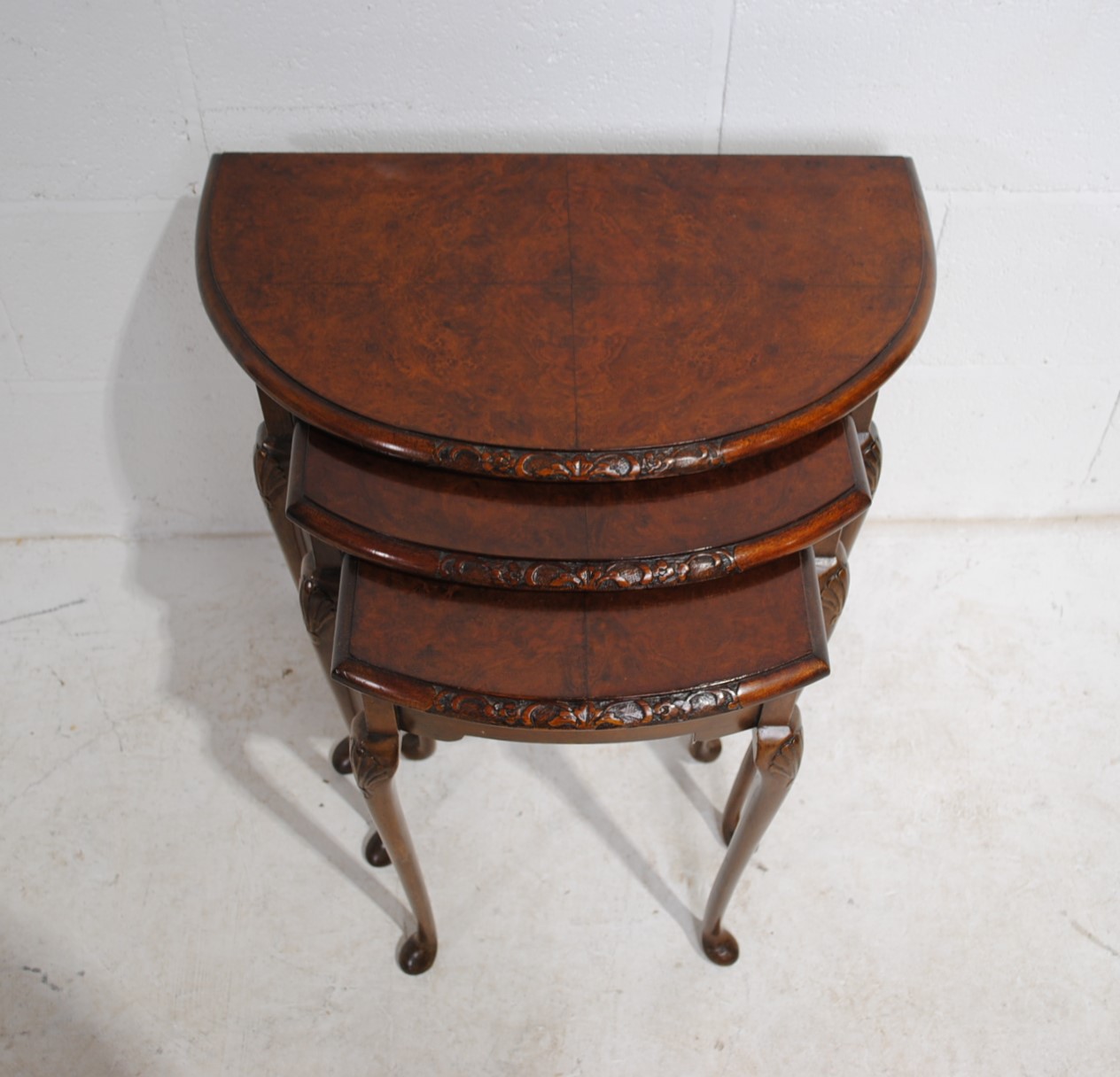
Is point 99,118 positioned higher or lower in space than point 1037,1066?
higher

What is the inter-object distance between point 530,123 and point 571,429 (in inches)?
22.4

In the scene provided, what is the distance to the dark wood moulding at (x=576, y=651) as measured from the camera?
1030 mm

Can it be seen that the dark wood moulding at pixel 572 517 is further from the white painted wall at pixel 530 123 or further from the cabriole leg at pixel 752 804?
the white painted wall at pixel 530 123

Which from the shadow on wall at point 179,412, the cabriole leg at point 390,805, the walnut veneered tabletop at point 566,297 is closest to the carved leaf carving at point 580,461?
the walnut veneered tabletop at point 566,297

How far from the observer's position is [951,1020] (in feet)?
4.67

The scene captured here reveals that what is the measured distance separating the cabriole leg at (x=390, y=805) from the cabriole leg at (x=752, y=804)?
37 cm

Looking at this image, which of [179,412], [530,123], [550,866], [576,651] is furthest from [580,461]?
[179,412]

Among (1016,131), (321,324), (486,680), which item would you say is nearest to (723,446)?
(486,680)

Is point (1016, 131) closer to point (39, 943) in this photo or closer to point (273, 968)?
point (273, 968)

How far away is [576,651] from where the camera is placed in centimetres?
105

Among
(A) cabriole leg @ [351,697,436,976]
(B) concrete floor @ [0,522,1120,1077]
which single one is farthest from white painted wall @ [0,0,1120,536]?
(A) cabriole leg @ [351,697,436,976]

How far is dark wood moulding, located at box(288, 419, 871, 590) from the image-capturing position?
1.03m

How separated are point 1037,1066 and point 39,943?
1.30m

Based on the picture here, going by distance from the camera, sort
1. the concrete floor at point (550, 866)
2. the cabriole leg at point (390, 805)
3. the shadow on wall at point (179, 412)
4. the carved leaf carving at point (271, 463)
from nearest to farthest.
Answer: the cabriole leg at point (390, 805)
the carved leaf carving at point (271, 463)
the concrete floor at point (550, 866)
the shadow on wall at point (179, 412)
